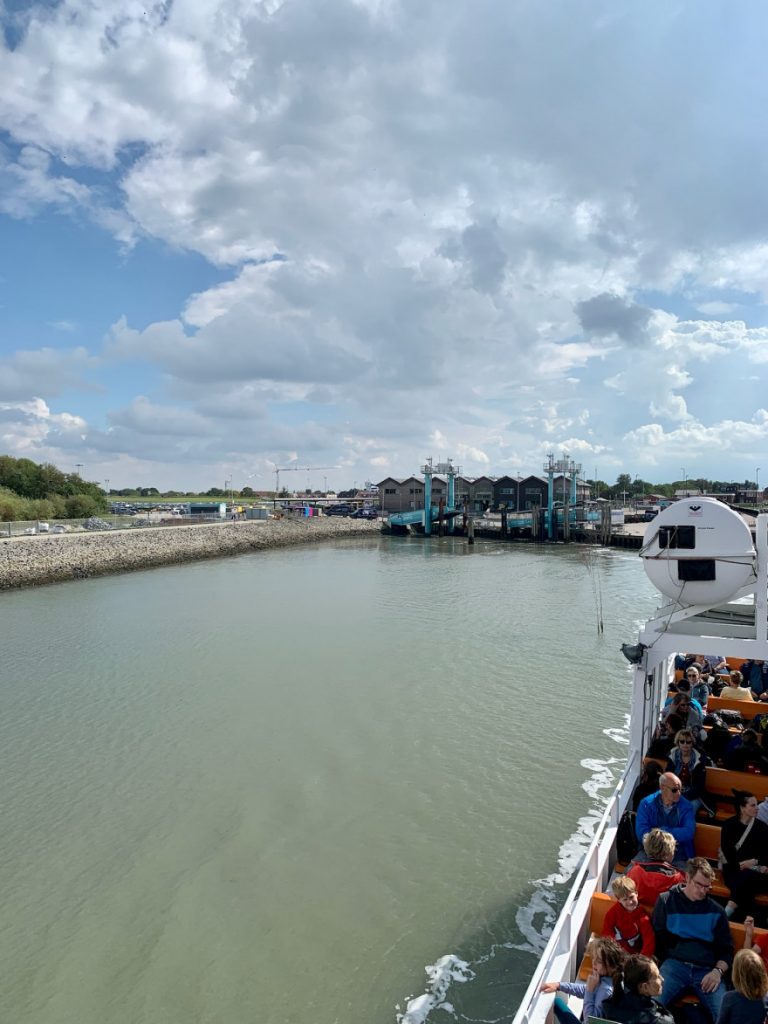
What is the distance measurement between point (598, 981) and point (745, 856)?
82.0 inches

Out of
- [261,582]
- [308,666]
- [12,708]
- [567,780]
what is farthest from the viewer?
[261,582]

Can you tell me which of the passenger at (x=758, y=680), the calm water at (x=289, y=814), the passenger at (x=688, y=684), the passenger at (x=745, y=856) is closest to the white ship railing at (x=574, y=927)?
the passenger at (x=745, y=856)

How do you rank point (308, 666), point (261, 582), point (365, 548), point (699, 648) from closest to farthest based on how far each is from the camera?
point (699, 648)
point (308, 666)
point (261, 582)
point (365, 548)

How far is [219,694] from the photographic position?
16531 millimetres

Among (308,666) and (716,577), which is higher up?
(716,577)

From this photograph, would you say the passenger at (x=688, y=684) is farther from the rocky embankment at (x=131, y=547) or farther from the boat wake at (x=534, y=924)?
the rocky embankment at (x=131, y=547)

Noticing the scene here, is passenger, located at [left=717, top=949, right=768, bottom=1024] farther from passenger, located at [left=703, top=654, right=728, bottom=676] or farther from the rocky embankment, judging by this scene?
the rocky embankment

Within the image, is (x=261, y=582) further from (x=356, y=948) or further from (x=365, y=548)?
(x=356, y=948)

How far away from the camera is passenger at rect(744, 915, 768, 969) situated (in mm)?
4961

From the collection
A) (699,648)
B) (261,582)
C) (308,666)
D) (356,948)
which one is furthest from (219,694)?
(261,582)

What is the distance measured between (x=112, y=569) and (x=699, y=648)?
43365 mm

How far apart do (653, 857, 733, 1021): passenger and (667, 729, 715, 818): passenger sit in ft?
6.77

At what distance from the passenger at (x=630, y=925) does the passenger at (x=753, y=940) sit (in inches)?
28.5

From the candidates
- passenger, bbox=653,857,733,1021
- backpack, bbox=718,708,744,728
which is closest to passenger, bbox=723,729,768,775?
backpack, bbox=718,708,744,728
